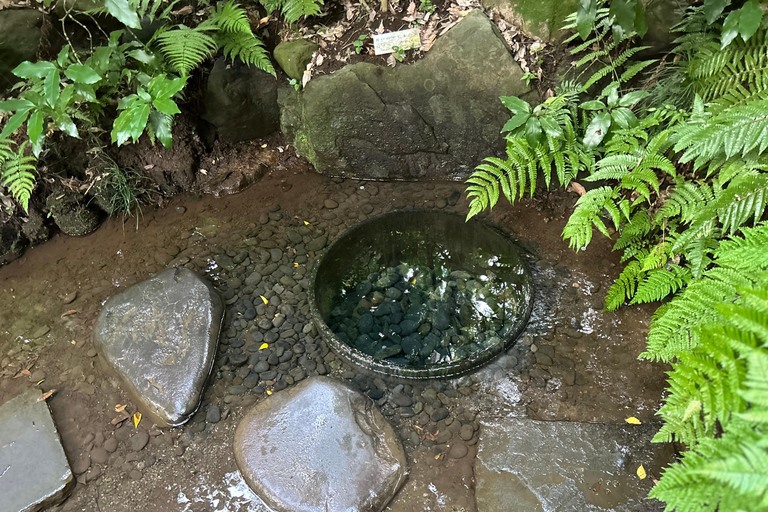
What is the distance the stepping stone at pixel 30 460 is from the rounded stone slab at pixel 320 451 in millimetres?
959

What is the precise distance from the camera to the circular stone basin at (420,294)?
10.2ft

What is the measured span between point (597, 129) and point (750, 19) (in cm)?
88

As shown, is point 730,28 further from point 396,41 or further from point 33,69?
point 33,69

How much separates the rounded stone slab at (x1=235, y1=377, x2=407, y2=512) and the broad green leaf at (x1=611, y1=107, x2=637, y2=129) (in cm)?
223

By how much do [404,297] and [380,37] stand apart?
6.74 feet

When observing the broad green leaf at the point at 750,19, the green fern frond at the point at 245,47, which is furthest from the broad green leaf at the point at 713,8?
the green fern frond at the point at 245,47

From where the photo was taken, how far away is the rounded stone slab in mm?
2432

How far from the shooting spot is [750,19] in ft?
8.25

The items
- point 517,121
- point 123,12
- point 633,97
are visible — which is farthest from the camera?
point 517,121

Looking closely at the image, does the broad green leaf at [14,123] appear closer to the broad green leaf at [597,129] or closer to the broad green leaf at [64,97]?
the broad green leaf at [64,97]

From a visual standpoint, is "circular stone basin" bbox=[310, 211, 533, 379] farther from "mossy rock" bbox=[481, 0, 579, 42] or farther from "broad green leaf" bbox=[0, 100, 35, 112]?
"broad green leaf" bbox=[0, 100, 35, 112]

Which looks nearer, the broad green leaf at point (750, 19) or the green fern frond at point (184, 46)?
the broad green leaf at point (750, 19)

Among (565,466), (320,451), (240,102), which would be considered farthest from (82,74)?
(565,466)

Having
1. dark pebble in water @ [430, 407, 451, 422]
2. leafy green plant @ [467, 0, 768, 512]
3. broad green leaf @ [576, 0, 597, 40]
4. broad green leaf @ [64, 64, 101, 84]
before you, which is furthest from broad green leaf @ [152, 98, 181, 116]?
broad green leaf @ [576, 0, 597, 40]
